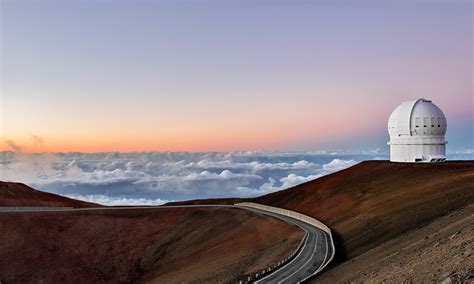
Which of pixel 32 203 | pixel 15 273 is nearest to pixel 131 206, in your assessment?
pixel 32 203

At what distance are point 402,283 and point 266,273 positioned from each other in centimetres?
1474

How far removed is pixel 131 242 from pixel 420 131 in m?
47.7

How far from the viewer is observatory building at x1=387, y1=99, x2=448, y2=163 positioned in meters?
70.3

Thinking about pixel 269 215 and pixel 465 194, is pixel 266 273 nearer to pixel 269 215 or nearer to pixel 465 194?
pixel 465 194

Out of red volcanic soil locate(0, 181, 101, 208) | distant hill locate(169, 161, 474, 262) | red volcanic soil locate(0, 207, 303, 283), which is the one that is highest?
distant hill locate(169, 161, 474, 262)

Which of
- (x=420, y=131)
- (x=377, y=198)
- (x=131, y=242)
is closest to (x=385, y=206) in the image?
(x=377, y=198)

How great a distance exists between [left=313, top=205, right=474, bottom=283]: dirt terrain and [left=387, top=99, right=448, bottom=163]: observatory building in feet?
117

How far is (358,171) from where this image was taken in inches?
3056

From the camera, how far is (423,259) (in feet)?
77.6

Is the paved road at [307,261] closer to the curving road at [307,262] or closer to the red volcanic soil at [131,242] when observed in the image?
the curving road at [307,262]

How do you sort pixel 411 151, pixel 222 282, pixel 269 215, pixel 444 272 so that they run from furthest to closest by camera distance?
1. pixel 411 151
2. pixel 269 215
3. pixel 222 282
4. pixel 444 272

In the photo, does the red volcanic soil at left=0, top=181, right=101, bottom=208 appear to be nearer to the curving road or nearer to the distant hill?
the distant hill

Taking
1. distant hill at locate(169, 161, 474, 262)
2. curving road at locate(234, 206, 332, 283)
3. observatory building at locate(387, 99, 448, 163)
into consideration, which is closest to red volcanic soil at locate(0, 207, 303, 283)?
curving road at locate(234, 206, 332, 283)

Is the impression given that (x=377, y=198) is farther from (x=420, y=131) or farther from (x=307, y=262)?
(x=307, y=262)
